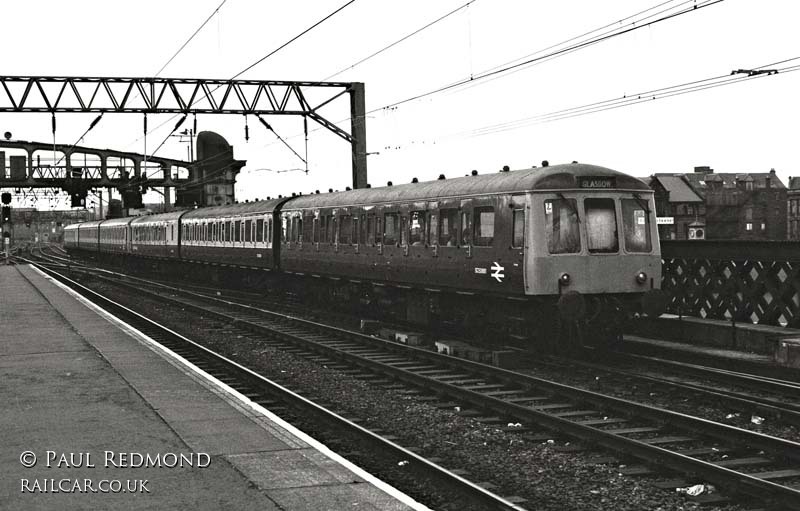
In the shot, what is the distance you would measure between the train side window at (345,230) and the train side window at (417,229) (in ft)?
11.2

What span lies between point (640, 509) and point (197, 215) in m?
33.3

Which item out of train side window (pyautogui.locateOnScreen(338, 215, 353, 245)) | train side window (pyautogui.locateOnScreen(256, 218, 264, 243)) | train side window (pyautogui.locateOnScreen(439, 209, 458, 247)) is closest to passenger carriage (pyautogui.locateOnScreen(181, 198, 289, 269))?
train side window (pyautogui.locateOnScreen(256, 218, 264, 243))

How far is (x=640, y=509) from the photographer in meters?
7.29

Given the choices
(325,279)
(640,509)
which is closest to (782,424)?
(640,509)

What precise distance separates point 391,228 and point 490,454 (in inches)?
434

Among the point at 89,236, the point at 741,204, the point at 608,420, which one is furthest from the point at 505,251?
the point at 741,204

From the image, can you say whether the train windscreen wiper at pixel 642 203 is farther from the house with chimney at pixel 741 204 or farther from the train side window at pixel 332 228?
the house with chimney at pixel 741 204

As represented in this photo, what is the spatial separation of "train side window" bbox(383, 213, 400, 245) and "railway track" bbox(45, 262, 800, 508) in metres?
2.92

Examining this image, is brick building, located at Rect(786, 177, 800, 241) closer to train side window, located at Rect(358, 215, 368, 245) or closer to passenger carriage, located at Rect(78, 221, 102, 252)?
passenger carriage, located at Rect(78, 221, 102, 252)

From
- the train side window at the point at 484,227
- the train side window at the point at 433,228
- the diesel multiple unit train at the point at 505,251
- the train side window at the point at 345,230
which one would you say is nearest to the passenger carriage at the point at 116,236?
the diesel multiple unit train at the point at 505,251

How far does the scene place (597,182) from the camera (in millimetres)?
15070

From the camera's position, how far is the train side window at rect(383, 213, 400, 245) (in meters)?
19.6

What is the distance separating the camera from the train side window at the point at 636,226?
15359 millimetres

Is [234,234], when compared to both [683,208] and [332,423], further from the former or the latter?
[683,208]
